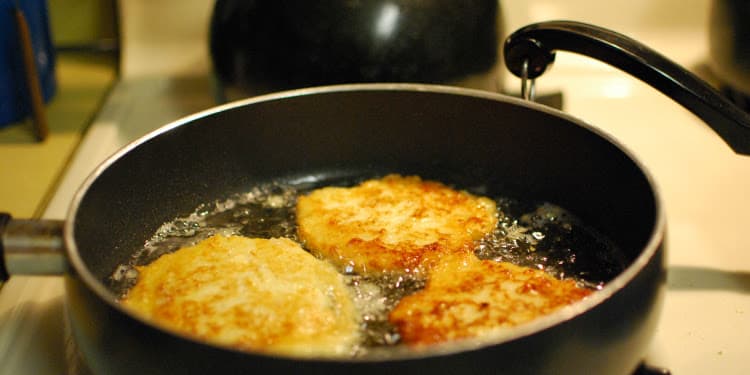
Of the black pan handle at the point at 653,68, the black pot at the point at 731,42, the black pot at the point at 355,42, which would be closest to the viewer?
the black pan handle at the point at 653,68

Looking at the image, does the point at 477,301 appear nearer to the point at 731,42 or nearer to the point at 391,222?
the point at 391,222

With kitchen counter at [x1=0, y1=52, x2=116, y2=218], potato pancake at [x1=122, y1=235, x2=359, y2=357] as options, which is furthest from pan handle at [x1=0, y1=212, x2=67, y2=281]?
kitchen counter at [x1=0, y1=52, x2=116, y2=218]

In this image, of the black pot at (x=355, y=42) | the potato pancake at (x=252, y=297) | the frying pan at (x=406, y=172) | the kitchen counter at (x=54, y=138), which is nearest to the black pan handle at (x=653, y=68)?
the frying pan at (x=406, y=172)

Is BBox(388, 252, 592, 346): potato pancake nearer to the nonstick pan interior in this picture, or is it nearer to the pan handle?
the nonstick pan interior

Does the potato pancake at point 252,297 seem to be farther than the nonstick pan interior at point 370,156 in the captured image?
No

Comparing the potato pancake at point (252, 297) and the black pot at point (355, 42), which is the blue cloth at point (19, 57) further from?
the potato pancake at point (252, 297)

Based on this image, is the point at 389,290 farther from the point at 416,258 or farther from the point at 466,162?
the point at 466,162
